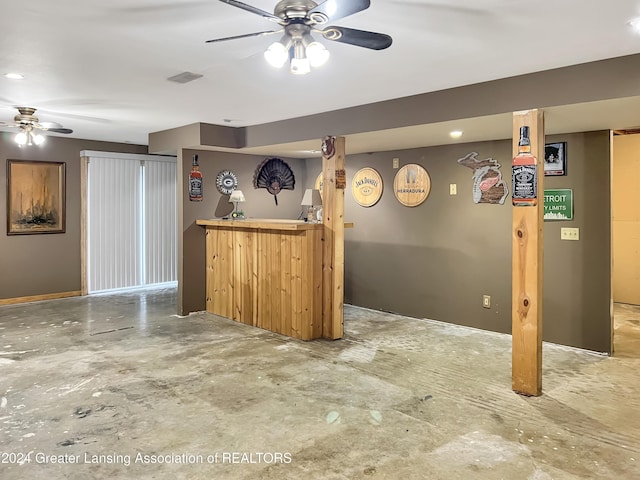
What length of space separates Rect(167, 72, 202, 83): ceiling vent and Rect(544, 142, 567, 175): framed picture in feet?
11.1

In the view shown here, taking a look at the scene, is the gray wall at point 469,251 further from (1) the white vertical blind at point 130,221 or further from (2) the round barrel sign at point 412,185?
(1) the white vertical blind at point 130,221

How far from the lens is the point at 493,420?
122 inches

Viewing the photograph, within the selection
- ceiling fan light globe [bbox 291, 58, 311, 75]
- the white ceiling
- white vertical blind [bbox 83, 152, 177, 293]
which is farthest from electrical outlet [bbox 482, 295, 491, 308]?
white vertical blind [bbox 83, 152, 177, 293]

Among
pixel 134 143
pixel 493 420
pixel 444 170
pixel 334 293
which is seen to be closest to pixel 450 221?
pixel 444 170

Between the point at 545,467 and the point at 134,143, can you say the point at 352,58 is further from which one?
the point at 134,143

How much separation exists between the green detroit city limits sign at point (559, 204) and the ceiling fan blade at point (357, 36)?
3.23 m

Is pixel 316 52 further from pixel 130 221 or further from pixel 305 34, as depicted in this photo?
pixel 130 221

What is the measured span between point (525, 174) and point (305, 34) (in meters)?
2.06

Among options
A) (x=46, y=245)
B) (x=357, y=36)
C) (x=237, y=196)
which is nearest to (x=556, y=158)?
(x=357, y=36)

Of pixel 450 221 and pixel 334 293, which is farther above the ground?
pixel 450 221

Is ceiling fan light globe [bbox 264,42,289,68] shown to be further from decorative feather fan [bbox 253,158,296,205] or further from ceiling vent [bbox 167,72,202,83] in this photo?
decorative feather fan [bbox 253,158,296,205]

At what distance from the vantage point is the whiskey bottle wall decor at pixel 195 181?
608 centimetres

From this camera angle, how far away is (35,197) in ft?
22.4

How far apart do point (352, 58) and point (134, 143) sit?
5518mm
